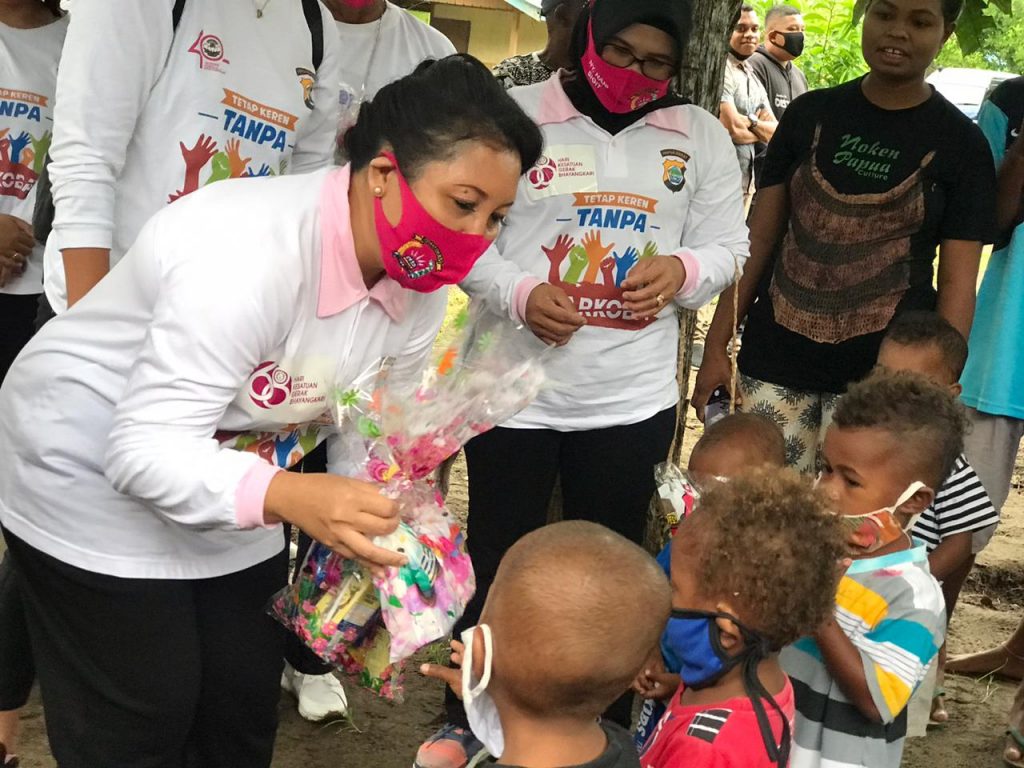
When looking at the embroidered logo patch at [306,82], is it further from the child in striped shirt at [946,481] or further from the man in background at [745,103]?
the man in background at [745,103]

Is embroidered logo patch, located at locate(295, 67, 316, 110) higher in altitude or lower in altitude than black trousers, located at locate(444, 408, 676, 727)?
higher

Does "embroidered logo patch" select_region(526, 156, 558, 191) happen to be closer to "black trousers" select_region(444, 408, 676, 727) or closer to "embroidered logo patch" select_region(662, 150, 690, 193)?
"embroidered logo patch" select_region(662, 150, 690, 193)

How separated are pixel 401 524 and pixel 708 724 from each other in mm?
652

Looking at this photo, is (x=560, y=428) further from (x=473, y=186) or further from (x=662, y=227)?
(x=473, y=186)

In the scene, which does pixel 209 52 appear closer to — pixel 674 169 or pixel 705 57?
pixel 674 169

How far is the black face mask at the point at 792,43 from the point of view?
974 cm

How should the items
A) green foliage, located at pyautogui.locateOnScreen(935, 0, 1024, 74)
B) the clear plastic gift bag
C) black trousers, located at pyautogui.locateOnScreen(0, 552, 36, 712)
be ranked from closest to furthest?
1. the clear plastic gift bag
2. black trousers, located at pyautogui.locateOnScreen(0, 552, 36, 712)
3. green foliage, located at pyautogui.locateOnScreen(935, 0, 1024, 74)

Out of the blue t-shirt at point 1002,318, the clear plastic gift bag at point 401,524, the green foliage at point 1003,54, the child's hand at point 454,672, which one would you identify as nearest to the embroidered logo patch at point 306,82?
the clear plastic gift bag at point 401,524

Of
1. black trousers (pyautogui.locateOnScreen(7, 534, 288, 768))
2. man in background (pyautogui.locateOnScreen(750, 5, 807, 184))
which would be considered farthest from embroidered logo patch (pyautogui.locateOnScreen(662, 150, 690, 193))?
man in background (pyautogui.locateOnScreen(750, 5, 807, 184))

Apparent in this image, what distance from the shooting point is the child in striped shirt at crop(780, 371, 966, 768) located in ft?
7.55

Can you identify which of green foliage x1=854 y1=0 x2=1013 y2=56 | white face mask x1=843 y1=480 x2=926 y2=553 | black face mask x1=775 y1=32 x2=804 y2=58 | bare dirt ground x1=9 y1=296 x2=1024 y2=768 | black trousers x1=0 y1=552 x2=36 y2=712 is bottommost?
bare dirt ground x1=9 y1=296 x2=1024 y2=768

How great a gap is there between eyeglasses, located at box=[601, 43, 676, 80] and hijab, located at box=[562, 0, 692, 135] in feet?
0.09

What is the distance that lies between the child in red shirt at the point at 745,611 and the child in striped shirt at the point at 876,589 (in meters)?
0.20

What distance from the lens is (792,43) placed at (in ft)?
32.1
